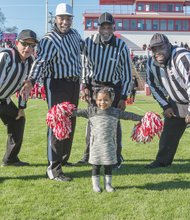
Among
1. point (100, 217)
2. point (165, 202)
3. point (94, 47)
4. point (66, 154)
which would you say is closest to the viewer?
point (100, 217)

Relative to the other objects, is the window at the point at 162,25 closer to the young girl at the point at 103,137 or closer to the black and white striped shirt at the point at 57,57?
the black and white striped shirt at the point at 57,57

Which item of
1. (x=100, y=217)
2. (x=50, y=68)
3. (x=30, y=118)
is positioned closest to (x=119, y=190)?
(x=100, y=217)

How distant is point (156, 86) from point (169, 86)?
311mm

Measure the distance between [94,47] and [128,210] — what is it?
229 centimetres

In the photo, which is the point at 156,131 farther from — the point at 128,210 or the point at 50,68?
the point at 50,68

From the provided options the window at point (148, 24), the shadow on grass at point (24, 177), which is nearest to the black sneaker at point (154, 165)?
the shadow on grass at point (24, 177)

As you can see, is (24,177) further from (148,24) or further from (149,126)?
(148,24)

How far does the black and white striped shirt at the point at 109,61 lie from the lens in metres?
5.52

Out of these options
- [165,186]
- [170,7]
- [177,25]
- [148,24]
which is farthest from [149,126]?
[170,7]

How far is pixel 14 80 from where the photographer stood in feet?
17.8

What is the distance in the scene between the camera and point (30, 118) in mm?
13211

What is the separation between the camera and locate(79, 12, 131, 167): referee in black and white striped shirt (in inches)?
217

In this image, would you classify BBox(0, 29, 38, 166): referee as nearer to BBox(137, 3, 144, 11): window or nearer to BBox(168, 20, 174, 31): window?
BBox(168, 20, 174, 31): window

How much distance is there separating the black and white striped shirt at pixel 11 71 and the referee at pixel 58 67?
32 centimetres
